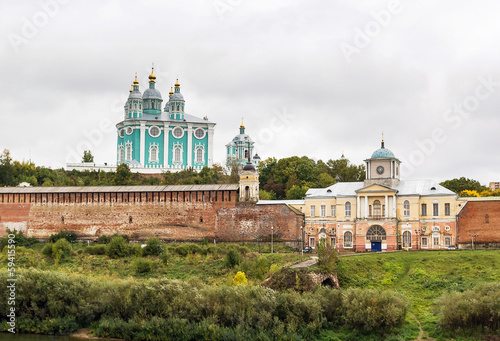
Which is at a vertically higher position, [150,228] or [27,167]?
[27,167]

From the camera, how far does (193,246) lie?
34.8 meters

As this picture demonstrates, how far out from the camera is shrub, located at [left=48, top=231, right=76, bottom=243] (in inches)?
1529

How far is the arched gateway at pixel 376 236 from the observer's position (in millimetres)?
36000

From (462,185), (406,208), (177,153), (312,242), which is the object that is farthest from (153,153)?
(406,208)

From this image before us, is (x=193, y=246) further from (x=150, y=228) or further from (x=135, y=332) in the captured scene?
(x=135, y=332)

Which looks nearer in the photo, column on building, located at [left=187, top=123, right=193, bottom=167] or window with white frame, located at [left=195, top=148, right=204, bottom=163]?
column on building, located at [left=187, top=123, right=193, bottom=167]

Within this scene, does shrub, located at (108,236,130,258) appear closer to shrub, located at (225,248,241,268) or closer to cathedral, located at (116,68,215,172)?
shrub, located at (225,248,241,268)

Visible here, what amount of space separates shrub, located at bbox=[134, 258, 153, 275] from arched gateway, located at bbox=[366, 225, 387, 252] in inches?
447

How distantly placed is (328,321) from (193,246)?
1294 cm

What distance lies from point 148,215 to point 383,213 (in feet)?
40.3

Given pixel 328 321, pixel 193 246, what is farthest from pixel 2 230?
pixel 328 321

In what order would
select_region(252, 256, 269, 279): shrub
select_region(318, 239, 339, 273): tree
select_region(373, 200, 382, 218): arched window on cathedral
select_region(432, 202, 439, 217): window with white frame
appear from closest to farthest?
select_region(318, 239, 339, 273): tree, select_region(252, 256, 269, 279): shrub, select_region(432, 202, 439, 217): window with white frame, select_region(373, 200, 382, 218): arched window on cathedral

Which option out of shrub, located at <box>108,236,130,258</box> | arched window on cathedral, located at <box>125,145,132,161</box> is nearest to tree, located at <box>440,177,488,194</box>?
arched window on cathedral, located at <box>125,145,132,161</box>

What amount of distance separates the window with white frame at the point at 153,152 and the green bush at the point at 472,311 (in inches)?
1609
